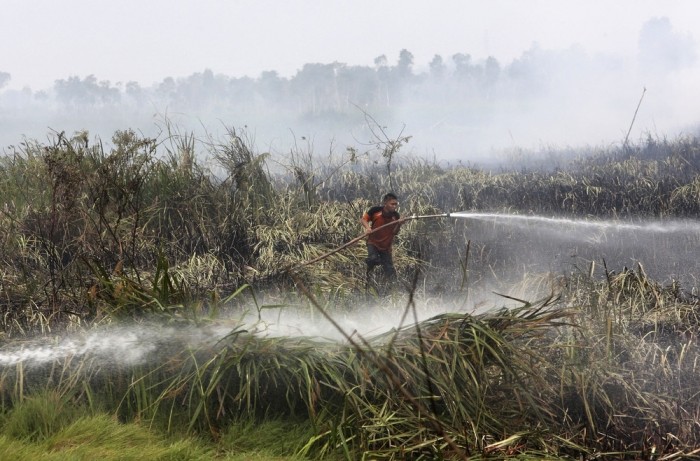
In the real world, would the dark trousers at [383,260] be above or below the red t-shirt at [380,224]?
below

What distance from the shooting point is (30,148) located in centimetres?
998

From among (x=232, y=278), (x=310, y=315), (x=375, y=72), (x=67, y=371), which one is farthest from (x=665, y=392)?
(x=375, y=72)

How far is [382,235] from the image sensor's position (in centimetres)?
787

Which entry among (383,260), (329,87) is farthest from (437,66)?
(383,260)

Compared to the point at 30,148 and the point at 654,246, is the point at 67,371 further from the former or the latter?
the point at 654,246

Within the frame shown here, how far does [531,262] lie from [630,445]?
5.42 m

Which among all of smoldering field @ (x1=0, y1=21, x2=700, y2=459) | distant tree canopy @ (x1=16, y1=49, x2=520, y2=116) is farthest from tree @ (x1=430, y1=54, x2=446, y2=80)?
smoldering field @ (x1=0, y1=21, x2=700, y2=459)

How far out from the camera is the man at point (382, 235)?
309 inches

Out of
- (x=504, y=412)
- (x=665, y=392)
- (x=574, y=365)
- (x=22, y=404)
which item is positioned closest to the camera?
(x=22, y=404)

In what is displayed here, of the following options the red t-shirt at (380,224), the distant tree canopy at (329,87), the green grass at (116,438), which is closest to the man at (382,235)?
the red t-shirt at (380,224)

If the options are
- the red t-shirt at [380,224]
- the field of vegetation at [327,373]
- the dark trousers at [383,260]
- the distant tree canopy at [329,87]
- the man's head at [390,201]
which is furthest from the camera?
the distant tree canopy at [329,87]

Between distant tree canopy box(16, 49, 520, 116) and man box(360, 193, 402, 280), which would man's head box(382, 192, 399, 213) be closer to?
man box(360, 193, 402, 280)

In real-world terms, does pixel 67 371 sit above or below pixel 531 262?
above

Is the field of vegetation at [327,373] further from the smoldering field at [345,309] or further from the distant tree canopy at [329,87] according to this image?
the distant tree canopy at [329,87]
